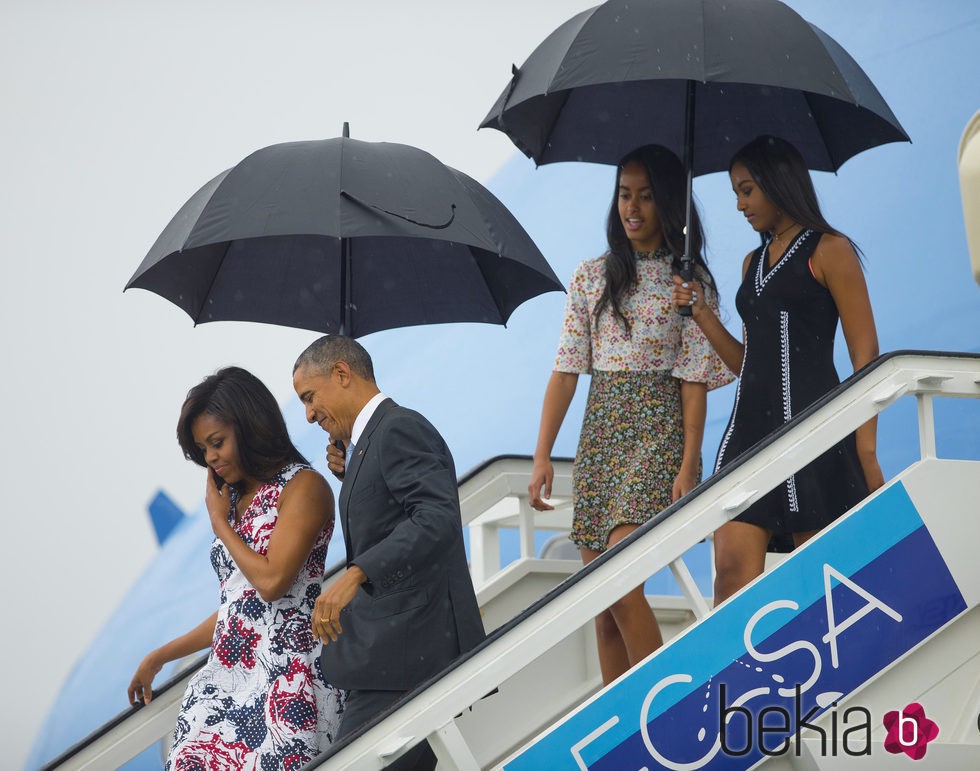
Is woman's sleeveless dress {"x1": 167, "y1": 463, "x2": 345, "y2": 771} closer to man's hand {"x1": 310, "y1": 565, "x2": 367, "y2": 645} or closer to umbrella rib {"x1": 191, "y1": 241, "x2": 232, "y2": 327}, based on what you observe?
man's hand {"x1": 310, "y1": 565, "x2": 367, "y2": 645}

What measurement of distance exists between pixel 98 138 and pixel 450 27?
271cm

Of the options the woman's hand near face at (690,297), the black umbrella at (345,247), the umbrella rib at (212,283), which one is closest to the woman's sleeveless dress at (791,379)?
the woman's hand near face at (690,297)

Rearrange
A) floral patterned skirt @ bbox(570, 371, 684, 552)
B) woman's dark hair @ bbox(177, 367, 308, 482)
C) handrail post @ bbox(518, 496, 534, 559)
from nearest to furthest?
woman's dark hair @ bbox(177, 367, 308, 482) < floral patterned skirt @ bbox(570, 371, 684, 552) < handrail post @ bbox(518, 496, 534, 559)

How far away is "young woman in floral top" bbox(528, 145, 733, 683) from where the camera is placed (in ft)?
11.5

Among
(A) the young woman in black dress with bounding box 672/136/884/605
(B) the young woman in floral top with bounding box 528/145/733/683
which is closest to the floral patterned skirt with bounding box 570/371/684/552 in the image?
(B) the young woman in floral top with bounding box 528/145/733/683

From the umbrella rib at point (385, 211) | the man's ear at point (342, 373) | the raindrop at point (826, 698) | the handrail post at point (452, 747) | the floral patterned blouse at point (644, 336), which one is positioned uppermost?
the umbrella rib at point (385, 211)

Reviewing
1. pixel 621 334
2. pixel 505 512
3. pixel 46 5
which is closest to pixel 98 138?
pixel 46 5

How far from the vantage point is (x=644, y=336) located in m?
3.63

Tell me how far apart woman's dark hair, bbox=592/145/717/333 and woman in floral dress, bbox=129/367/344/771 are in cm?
107

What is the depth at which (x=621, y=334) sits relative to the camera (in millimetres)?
3662

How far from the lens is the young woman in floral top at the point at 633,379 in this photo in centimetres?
352

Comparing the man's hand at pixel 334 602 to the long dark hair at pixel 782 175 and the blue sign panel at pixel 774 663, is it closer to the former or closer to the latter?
the blue sign panel at pixel 774 663

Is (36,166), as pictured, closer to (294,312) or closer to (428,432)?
(294,312)

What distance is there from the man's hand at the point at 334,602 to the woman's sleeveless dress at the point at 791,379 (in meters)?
1.10
